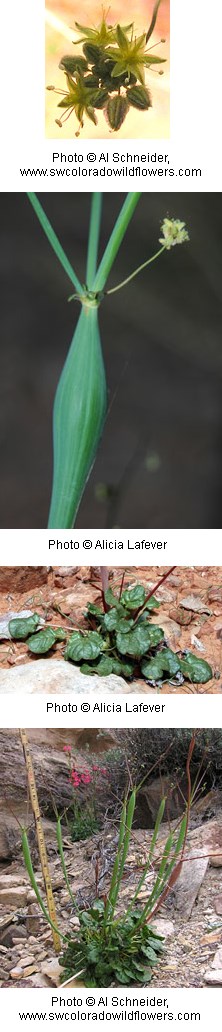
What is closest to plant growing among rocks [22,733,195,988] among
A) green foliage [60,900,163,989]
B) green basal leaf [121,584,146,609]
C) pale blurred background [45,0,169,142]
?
green foliage [60,900,163,989]

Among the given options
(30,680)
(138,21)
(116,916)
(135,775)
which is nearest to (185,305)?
(138,21)

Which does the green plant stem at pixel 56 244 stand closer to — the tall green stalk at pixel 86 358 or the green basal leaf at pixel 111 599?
the tall green stalk at pixel 86 358

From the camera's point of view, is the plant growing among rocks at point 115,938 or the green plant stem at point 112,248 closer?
the plant growing among rocks at point 115,938

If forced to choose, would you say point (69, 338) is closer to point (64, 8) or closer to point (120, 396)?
point (120, 396)

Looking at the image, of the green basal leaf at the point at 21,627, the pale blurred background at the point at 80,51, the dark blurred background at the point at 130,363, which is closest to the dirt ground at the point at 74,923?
the green basal leaf at the point at 21,627

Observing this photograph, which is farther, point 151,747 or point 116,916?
point 151,747

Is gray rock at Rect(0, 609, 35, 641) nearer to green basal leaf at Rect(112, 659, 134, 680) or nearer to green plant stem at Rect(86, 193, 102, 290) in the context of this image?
green basal leaf at Rect(112, 659, 134, 680)
